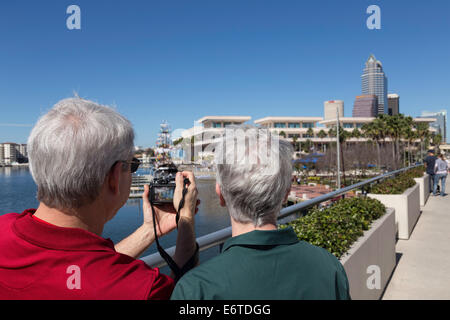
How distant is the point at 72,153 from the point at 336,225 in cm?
290

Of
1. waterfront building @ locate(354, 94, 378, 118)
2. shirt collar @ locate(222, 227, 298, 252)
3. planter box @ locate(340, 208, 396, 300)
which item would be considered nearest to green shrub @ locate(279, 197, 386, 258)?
planter box @ locate(340, 208, 396, 300)

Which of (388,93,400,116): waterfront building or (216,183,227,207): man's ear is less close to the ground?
(388,93,400,116): waterfront building

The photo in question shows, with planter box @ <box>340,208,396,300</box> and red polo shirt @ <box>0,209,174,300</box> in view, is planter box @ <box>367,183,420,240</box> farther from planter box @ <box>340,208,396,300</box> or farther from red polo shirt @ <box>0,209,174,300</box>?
red polo shirt @ <box>0,209,174,300</box>

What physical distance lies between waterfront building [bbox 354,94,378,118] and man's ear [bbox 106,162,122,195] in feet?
641

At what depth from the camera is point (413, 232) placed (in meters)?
6.59

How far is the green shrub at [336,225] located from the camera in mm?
2902

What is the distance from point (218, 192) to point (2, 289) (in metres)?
0.70

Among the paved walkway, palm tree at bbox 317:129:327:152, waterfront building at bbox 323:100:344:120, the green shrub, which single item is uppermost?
waterfront building at bbox 323:100:344:120

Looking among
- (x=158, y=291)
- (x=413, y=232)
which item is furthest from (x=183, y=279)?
(x=413, y=232)

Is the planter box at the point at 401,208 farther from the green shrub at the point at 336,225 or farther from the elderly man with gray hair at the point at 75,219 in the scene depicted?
the elderly man with gray hair at the point at 75,219

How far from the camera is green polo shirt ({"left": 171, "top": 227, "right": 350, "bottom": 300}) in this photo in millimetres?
978

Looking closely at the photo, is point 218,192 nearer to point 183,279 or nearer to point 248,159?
point 248,159

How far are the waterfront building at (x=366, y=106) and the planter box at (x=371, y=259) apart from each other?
628 ft

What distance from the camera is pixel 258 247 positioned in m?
1.09
